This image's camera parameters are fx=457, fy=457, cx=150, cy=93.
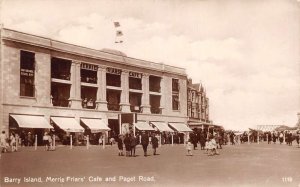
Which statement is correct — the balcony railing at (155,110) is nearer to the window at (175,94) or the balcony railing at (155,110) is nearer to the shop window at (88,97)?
the window at (175,94)

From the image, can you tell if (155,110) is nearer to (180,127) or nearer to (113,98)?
(180,127)

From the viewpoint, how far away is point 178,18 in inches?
573

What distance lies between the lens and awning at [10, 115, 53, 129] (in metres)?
21.3

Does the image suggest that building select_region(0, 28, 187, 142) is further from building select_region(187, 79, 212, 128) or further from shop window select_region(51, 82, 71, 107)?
building select_region(187, 79, 212, 128)

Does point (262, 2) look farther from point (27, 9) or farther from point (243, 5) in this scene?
point (27, 9)

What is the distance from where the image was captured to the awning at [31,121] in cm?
2134

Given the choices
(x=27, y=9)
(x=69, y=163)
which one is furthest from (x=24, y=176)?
(x=27, y=9)

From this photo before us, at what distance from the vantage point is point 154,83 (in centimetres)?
3162

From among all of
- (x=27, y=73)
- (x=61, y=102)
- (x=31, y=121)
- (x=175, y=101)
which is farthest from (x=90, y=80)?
(x=175, y=101)

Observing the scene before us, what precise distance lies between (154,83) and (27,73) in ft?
35.3

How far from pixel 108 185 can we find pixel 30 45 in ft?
42.5

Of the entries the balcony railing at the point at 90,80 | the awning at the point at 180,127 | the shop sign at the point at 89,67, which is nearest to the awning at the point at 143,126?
the awning at the point at 180,127

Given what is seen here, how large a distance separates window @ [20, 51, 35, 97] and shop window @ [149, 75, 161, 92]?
32.6ft

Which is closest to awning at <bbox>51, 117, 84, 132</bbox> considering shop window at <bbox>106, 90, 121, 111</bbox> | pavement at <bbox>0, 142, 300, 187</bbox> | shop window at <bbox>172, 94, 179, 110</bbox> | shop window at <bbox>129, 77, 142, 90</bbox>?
shop window at <bbox>106, 90, 121, 111</bbox>
